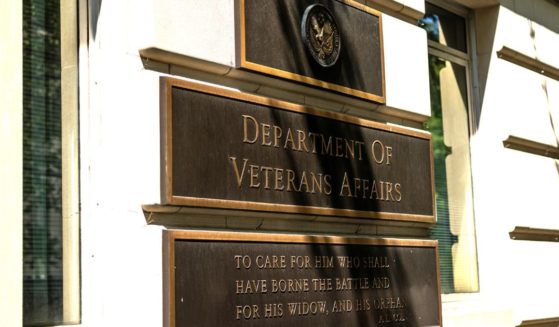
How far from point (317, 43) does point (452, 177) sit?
117 inches

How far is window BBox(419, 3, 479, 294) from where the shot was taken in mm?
9438

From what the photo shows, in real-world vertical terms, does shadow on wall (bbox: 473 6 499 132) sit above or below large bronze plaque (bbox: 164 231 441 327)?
above

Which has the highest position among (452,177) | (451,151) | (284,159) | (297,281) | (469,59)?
(469,59)

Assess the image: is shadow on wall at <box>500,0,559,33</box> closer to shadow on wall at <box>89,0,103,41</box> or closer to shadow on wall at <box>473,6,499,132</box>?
shadow on wall at <box>473,6,499,132</box>

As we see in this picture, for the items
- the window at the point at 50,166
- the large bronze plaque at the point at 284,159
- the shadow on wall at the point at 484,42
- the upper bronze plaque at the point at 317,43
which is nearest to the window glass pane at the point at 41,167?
the window at the point at 50,166

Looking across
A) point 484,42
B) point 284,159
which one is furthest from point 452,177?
point 284,159

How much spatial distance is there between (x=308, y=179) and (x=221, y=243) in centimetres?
104

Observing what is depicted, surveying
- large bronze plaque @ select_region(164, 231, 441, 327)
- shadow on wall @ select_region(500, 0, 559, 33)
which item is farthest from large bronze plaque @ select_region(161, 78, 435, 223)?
shadow on wall @ select_region(500, 0, 559, 33)

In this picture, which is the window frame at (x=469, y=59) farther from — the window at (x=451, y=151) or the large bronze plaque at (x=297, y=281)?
the large bronze plaque at (x=297, y=281)

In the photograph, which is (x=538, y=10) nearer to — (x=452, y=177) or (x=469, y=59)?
(x=469, y=59)

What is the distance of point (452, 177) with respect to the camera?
9641 millimetres

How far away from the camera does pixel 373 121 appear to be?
25.4 feet

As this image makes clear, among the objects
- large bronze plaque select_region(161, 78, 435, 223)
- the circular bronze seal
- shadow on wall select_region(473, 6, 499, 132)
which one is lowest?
large bronze plaque select_region(161, 78, 435, 223)

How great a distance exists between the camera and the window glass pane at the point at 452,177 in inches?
A: 371
